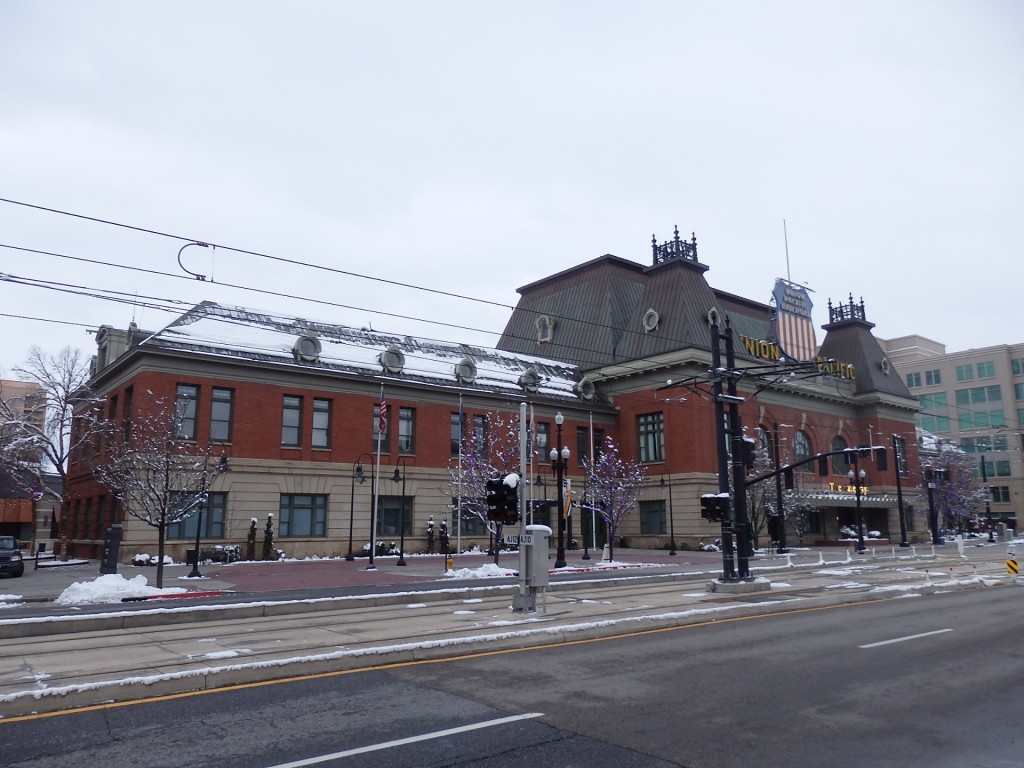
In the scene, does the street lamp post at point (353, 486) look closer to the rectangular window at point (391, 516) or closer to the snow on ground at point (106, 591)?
the rectangular window at point (391, 516)

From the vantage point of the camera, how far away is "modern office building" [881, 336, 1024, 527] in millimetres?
86500

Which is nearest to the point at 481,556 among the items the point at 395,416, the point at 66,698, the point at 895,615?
the point at 395,416

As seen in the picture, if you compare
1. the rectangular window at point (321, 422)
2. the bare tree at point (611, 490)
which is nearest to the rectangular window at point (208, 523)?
the rectangular window at point (321, 422)

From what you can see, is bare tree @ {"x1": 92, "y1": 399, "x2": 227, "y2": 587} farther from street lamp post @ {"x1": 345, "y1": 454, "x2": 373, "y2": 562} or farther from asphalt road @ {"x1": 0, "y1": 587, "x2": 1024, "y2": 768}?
asphalt road @ {"x1": 0, "y1": 587, "x2": 1024, "y2": 768}

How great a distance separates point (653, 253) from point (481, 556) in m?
28.6

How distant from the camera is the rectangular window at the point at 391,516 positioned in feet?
137

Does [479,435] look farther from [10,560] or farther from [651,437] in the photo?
[10,560]

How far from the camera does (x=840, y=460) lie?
62.5 metres

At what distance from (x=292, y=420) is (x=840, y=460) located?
44454 millimetres

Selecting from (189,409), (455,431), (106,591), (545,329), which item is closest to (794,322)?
(545,329)

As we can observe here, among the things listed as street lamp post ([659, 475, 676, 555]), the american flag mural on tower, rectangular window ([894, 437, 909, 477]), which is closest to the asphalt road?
street lamp post ([659, 475, 676, 555])

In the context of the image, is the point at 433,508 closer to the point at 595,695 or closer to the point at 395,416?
the point at 395,416

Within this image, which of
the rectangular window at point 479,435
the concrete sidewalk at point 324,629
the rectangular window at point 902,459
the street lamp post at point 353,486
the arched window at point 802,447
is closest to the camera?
the concrete sidewalk at point 324,629

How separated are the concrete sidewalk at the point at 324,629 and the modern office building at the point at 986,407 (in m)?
74.1
